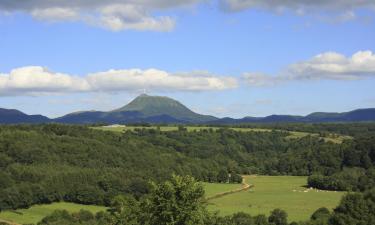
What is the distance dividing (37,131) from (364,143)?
96.8 meters

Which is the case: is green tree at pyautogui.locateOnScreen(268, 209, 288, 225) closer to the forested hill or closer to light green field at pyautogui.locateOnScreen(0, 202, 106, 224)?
light green field at pyautogui.locateOnScreen(0, 202, 106, 224)

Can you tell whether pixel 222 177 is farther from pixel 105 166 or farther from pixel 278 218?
pixel 278 218

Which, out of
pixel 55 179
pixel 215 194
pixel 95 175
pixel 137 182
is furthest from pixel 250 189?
pixel 55 179

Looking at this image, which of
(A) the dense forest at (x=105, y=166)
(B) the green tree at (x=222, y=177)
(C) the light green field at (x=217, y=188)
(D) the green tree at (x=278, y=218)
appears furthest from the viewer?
(B) the green tree at (x=222, y=177)

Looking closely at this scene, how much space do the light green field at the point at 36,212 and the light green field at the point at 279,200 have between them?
2567cm

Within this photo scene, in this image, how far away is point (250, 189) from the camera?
477 ft

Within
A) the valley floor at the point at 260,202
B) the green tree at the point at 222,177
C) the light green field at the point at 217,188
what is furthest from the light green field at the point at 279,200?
the green tree at the point at 222,177

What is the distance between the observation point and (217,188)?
149000mm

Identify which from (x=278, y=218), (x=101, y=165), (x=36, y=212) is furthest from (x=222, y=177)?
(x=278, y=218)

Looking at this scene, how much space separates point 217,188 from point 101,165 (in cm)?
3242

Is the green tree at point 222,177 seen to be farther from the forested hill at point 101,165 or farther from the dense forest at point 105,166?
the forested hill at point 101,165

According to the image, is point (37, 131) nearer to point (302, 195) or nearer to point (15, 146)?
point (15, 146)

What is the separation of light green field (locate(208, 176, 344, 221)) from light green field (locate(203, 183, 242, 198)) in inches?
204

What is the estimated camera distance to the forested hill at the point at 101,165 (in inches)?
4887
